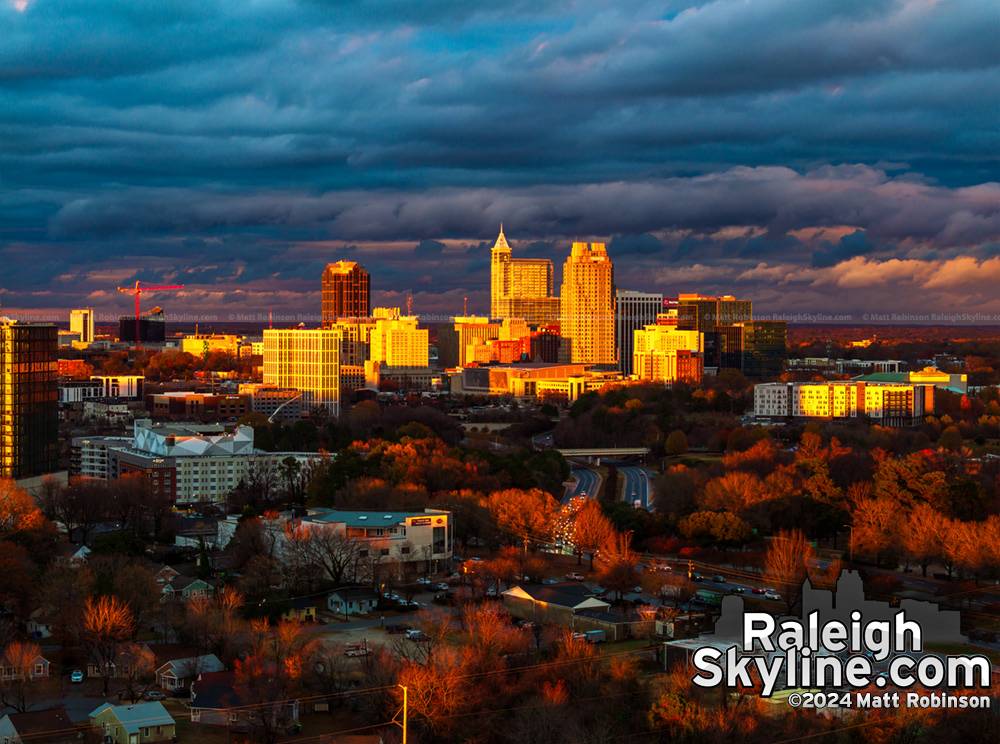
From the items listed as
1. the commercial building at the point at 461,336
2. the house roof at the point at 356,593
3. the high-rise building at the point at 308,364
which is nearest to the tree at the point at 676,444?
the high-rise building at the point at 308,364

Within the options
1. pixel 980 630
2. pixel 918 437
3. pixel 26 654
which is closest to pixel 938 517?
pixel 980 630

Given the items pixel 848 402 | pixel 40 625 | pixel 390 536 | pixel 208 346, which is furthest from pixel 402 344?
pixel 40 625

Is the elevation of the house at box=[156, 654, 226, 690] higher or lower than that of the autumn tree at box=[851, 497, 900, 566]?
lower

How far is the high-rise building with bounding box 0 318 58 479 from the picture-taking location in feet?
165

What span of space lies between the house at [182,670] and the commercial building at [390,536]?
9.52 meters

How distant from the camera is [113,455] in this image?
59.5 metres

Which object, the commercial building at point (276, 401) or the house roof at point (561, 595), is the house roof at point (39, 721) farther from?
the commercial building at point (276, 401)

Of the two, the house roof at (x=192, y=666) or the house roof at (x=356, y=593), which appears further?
the house roof at (x=356, y=593)

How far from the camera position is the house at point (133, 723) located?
23391mm

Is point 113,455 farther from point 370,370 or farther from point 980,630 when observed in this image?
point 370,370

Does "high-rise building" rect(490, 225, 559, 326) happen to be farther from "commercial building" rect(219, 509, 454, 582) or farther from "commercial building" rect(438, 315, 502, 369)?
"commercial building" rect(219, 509, 454, 582)

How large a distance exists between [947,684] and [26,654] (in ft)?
63.2

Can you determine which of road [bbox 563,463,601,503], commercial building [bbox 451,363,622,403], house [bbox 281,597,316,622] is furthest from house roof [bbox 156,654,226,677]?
commercial building [bbox 451,363,622,403]

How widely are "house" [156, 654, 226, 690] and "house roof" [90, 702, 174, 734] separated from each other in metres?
2.48
